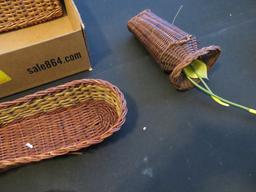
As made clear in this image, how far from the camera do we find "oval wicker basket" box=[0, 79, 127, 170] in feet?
2.94

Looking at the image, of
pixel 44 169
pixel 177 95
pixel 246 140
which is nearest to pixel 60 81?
pixel 44 169

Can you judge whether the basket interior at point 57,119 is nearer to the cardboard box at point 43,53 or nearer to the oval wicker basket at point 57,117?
the oval wicker basket at point 57,117

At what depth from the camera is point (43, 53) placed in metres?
0.95

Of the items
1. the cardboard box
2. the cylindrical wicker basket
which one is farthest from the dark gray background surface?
the cylindrical wicker basket

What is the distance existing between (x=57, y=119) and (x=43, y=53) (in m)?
0.25

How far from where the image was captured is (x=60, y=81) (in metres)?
1.08

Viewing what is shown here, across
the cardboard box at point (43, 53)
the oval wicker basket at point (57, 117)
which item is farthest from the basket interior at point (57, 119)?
the cardboard box at point (43, 53)

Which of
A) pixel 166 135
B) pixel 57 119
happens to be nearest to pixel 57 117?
pixel 57 119

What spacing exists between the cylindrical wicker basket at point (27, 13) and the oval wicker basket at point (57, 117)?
0.36 meters

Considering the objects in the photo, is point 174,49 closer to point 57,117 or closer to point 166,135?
point 166,135

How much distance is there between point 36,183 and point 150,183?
361 mm

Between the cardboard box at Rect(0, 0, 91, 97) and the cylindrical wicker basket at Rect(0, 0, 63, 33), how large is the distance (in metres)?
0.02

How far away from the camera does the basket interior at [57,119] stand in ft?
2.97

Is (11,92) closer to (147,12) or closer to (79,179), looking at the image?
(79,179)
